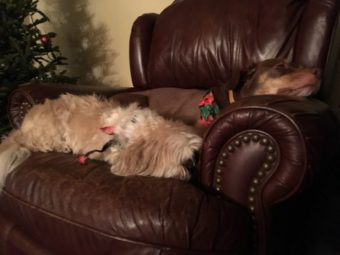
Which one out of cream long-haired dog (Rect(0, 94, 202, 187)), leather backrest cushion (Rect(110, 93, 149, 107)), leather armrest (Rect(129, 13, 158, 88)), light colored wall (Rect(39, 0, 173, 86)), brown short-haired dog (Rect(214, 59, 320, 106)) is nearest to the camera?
cream long-haired dog (Rect(0, 94, 202, 187))

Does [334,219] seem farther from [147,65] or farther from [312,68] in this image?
[147,65]

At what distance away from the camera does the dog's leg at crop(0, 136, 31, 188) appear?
1.25 metres

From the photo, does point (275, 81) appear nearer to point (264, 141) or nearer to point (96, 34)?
point (264, 141)

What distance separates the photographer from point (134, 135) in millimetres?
1299

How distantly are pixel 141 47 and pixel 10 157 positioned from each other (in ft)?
3.94

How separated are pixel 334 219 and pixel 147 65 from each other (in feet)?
4.78

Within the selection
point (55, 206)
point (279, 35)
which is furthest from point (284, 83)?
point (55, 206)

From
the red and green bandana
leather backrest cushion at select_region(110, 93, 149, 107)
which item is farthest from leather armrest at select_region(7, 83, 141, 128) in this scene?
the red and green bandana

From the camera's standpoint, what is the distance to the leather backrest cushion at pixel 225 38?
5.18 feet

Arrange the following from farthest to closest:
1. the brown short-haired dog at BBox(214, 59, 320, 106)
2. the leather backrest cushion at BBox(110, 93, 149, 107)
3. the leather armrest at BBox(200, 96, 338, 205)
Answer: the leather backrest cushion at BBox(110, 93, 149, 107), the brown short-haired dog at BBox(214, 59, 320, 106), the leather armrest at BBox(200, 96, 338, 205)

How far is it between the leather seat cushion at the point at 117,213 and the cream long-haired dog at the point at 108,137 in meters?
0.09

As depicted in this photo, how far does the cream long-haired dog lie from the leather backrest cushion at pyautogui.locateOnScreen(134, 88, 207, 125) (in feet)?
1.08

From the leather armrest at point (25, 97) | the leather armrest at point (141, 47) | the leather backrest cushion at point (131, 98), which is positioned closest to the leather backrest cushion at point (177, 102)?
the leather backrest cushion at point (131, 98)

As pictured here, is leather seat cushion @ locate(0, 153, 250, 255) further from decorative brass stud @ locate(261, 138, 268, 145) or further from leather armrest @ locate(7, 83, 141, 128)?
leather armrest @ locate(7, 83, 141, 128)
